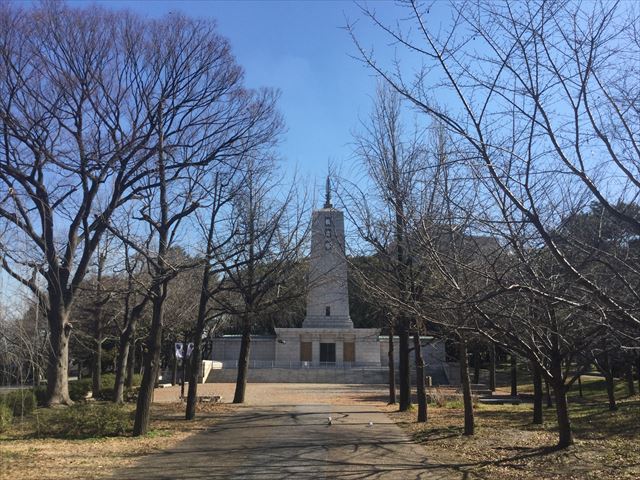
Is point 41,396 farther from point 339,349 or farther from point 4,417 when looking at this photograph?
point 339,349

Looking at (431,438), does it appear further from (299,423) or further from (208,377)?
(208,377)

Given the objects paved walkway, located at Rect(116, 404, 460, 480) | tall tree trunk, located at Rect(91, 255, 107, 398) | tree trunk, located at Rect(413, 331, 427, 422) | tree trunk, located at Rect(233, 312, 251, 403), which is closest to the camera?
paved walkway, located at Rect(116, 404, 460, 480)

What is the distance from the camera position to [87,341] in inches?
1660

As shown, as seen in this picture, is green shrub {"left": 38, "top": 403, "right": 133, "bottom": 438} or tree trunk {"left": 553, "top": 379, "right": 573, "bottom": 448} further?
green shrub {"left": 38, "top": 403, "right": 133, "bottom": 438}

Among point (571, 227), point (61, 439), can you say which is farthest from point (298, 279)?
point (571, 227)

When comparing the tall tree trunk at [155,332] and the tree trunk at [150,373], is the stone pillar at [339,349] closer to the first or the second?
the tall tree trunk at [155,332]

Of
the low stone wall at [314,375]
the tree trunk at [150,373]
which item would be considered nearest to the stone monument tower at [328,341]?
the low stone wall at [314,375]

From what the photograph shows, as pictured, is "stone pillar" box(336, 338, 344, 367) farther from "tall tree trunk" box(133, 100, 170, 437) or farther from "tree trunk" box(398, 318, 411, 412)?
"tall tree trunk" box(133, 100, 170, 437)

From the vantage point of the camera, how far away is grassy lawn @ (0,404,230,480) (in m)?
8.84

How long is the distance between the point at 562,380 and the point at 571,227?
383cm

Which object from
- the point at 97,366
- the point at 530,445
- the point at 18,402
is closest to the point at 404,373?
the point at 530,445

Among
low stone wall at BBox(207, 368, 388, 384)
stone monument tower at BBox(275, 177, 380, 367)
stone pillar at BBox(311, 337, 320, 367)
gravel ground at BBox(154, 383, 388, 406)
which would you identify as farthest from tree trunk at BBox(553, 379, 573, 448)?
stone pillar at BBox(311, 337, 320, 367)

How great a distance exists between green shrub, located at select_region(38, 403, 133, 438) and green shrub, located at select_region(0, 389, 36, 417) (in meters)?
1.99

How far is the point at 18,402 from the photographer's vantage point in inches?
642
